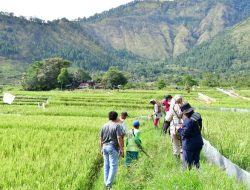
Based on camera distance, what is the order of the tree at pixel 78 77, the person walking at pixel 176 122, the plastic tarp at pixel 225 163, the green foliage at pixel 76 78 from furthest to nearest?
1. the tree at pixel 78 77
2. the green foliage at pixel 76 78
3. the person walking at pixel 176 122
4. the plastic tarp at pixel 225 163

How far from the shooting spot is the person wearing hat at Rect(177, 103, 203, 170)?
10000 millimetres

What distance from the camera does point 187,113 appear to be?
10164 millimetres

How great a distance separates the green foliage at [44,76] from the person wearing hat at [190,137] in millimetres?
83660

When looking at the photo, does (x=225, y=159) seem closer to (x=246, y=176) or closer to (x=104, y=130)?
(x=246, y=176)

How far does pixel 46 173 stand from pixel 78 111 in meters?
21.9

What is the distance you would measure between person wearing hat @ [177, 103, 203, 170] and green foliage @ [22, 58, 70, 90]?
8366 cm

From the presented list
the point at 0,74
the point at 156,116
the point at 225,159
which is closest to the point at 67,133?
the point at 156,116

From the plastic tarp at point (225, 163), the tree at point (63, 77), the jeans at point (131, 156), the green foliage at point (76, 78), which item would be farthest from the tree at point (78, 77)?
the jeans at point (131, 156)

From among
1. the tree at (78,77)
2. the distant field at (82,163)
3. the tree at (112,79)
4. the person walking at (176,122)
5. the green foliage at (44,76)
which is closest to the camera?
the distant field at (82,163)

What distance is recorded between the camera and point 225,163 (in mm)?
10477

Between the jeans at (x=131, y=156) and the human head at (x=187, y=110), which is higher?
the human head at (x=187, y=110)

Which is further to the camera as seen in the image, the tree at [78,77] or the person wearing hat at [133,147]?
the tree at [78,77]

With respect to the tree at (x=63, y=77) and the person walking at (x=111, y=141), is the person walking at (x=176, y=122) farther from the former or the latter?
the tree at (x=63, y=77)

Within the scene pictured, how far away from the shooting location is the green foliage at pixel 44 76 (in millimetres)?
92938
